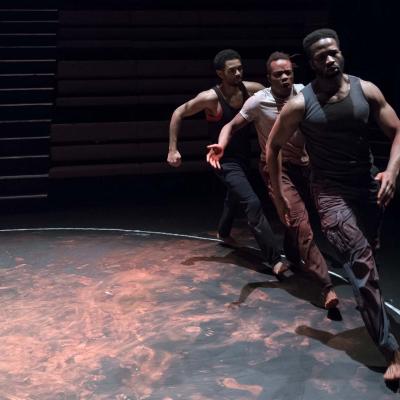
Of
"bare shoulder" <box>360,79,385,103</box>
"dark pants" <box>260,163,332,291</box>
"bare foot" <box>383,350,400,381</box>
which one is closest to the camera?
"bare foot" <box>383,350,400,381</box>

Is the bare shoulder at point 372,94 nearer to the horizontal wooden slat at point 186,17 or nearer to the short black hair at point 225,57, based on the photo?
the short black hair at point 225,57

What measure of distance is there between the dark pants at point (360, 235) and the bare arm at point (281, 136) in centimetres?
19

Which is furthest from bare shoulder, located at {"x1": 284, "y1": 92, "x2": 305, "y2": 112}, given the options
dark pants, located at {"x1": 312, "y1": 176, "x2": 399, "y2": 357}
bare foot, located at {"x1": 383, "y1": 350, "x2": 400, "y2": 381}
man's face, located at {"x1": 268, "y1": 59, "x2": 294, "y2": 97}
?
bare foot, located at {"x1": 383, "y1": 350, "x2": 400, "y2": 381}

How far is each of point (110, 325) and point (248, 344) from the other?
0.78m

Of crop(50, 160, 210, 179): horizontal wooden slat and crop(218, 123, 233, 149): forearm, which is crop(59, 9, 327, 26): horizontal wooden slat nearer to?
crop(50, 160, 210, 179): horizontal wooden slat

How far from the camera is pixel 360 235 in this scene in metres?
2.76

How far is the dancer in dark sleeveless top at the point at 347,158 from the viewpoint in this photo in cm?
264

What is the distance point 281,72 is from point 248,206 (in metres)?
0.93

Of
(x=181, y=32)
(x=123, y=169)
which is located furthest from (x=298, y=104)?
(x=181, y=32)

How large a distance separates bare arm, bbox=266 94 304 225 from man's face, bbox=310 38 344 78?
0.55ft

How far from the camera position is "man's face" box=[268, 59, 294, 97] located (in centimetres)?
364

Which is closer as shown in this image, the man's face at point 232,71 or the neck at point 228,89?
the man's face at point 232,71

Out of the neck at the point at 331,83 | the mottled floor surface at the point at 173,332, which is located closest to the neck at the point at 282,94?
the neck at the point at 331,83

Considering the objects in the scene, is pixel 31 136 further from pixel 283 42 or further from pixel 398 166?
pixel 398 166
